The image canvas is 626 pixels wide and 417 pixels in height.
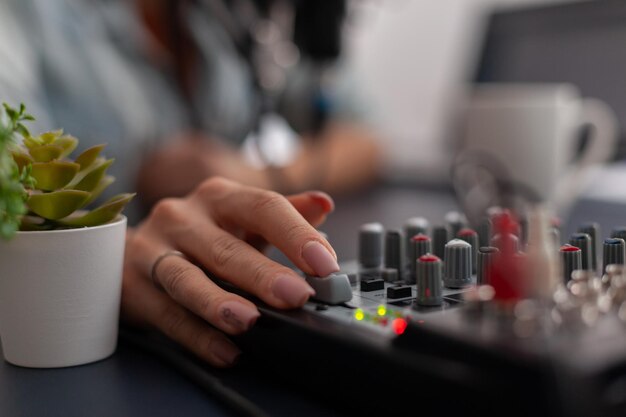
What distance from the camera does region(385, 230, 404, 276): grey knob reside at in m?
0.47

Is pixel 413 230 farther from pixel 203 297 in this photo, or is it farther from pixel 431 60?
pixel 431 60

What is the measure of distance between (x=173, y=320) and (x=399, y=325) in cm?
A: 19

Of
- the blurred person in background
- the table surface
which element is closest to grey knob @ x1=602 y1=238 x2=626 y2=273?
the table surface

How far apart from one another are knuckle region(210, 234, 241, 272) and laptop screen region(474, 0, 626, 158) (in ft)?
3.21

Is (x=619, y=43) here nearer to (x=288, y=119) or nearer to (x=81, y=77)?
(x=288, y=119)

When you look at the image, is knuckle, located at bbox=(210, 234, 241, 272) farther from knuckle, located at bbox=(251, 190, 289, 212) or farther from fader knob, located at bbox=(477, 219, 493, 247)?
fader knob, located at bbox=(477, 219, 493, 247)

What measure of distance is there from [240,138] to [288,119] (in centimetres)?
16

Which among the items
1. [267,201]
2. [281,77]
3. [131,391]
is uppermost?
[281,77]

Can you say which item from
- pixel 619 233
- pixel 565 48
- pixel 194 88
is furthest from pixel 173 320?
pixel 194 88

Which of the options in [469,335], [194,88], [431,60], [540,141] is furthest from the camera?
[431,60]

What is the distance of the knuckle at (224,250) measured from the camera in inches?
Answer: 16.5

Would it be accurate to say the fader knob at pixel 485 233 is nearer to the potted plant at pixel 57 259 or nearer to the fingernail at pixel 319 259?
the fingernail at pixel 319 259

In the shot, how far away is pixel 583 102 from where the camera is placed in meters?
1.21

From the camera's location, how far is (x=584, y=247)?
40cm
